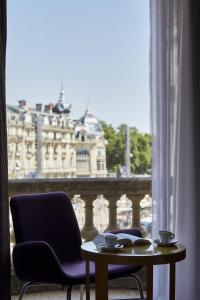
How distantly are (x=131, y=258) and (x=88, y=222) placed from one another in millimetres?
1398

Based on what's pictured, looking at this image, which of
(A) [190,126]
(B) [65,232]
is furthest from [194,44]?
(B) [65,232]

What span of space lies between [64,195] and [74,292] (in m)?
0.92

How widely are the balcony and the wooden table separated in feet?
3.56

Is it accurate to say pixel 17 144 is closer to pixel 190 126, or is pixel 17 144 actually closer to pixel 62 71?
pixel 62 71

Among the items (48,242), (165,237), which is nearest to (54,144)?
(48,242)

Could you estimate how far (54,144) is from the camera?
4426mm

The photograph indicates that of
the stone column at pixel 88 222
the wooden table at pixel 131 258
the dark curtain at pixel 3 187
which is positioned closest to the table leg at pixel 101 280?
the wooden table at pixel 131 258

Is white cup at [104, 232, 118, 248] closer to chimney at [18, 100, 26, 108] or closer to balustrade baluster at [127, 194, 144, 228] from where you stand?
balustrade baluster at [127, 194, 144, 228]

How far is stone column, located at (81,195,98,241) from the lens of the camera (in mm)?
4191

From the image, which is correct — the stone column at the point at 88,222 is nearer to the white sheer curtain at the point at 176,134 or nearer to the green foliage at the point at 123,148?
the green foliage at the point at 123,148

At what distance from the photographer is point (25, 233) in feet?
11.4

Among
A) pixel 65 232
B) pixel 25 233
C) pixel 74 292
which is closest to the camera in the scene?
pixel 25 233

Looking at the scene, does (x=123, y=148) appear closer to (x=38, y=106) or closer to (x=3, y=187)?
(x=38, y=106)

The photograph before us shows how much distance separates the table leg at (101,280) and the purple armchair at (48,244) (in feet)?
0.63
